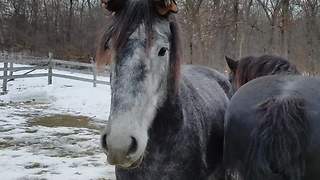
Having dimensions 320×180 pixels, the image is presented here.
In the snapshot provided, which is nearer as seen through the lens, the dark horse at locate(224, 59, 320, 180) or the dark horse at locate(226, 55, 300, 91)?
the dark horse at locate(224, 59, 320, 180)

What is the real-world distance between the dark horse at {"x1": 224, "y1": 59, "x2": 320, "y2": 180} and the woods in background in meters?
0.82

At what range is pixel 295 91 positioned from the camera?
7.79ft

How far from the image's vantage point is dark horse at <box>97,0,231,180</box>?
7.54 feet

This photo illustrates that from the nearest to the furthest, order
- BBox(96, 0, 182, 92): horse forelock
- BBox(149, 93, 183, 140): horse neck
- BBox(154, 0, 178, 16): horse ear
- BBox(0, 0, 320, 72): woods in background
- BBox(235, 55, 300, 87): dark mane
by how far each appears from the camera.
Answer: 1. BBox(96, 0, 182, 92): horse forelock
2. BBox(154, 0, 178, 16): horse ear
3. BBox(149, 93, 183, 140): horse neck
4. BBox(235, 55, 300, 87): dark mane
5. BBox(0, 0, 320, 72): woods in background

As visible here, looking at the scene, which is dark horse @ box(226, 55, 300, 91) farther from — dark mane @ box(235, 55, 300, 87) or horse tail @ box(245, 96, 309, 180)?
horse tail @ box(245, 96, 309, 180)

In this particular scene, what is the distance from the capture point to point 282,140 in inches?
87.7

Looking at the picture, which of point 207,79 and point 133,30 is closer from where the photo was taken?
point 133,30

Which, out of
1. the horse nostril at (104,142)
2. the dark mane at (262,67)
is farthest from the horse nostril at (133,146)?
the dark mane at (262,67)

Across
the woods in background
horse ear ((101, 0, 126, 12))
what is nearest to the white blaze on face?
→ horse ear ((101, 0, 126, 12))

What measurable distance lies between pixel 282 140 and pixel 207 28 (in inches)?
602

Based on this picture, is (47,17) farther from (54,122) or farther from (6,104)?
(54,122)

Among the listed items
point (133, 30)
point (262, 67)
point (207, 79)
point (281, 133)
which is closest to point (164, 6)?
point (133, 30)

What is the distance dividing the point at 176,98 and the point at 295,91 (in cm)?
81

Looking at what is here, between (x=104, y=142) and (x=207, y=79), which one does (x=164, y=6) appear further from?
(x=207, y=79)
